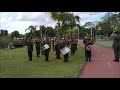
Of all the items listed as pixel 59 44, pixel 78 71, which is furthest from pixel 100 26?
pixel 78 71

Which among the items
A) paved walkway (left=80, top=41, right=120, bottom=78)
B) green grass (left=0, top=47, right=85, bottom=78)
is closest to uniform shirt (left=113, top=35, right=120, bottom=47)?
paved walkway (left=80, top=41, right=120, bottom=78)

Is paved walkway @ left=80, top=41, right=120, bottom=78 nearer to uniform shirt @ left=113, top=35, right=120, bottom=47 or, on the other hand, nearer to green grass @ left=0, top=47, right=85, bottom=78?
green grass @ left=0, top=47, right=85, bottom=78

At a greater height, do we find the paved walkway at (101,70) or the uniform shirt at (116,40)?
the uniform shirt at (116,40)

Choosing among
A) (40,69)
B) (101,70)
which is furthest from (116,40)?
(40,69)

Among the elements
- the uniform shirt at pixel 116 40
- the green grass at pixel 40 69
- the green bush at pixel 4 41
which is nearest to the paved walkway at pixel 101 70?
the green grass at pixel 40 69

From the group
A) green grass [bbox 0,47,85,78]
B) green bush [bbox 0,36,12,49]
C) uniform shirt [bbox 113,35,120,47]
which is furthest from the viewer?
green bush [bbox 0,36,12,49]

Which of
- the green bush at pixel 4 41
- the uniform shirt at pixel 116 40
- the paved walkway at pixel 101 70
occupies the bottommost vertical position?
the paved walkway at pixel 101 70

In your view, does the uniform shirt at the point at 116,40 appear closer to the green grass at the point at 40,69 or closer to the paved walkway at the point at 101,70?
the paved walkway at the point at 101,70

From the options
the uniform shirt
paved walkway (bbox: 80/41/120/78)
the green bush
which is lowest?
paved walkway (bbox: 80/41/120/78)

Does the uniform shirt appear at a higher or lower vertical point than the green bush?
higher

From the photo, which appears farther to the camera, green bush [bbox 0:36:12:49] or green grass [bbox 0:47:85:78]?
green bush [bbox 0:36:12:49]
